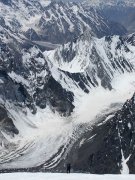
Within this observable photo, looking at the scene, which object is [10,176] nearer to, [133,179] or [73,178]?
[73,178]

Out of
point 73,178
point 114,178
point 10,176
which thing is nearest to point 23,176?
point 10,176

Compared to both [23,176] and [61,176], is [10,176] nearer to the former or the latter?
[23,176]

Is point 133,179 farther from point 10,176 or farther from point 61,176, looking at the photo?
point 10,176

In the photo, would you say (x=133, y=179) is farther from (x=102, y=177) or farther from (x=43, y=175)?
(x=43, y=175)

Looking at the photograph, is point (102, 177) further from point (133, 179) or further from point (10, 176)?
point (10, 176)

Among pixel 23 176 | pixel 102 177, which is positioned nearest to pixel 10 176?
pixel 23 176

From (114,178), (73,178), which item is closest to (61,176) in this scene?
(73,178)
